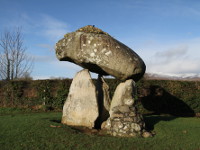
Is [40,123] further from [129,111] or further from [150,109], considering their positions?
[150,109]

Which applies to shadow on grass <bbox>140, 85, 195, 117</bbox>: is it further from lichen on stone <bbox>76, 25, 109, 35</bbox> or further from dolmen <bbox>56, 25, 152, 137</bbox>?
lichen on stone <bbox>76, 25, 109, 35</bbox>

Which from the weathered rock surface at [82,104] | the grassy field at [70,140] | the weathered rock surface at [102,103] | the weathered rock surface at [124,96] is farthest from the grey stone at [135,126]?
the weathered rock surface at [102,103]

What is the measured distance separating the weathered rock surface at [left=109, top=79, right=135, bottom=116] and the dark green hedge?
9.47 metres

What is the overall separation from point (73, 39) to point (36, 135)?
4.07 metres

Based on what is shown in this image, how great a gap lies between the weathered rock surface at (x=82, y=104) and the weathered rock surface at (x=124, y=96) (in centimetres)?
83

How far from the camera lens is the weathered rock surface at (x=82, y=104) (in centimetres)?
970

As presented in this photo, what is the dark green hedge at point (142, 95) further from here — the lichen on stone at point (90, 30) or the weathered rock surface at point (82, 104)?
the lichen on stone at point (90, 30)

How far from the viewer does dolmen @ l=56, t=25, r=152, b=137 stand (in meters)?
8.77

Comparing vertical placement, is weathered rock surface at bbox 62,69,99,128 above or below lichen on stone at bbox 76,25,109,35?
below

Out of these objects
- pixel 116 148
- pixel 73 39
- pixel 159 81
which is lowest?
pixel 116 148

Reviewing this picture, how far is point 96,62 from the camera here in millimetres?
9391

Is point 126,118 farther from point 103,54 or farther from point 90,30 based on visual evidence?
point 90,30

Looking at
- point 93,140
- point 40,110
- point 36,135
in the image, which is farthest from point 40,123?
point 40,110

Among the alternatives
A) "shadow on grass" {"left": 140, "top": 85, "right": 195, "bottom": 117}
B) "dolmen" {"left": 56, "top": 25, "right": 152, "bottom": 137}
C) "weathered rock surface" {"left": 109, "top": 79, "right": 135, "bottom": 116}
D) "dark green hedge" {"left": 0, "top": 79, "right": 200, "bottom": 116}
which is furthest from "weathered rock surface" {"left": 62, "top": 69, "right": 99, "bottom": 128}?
"shadow on grass" {"left": 140, "top": 85, "right": 195, "bottom": 117}
